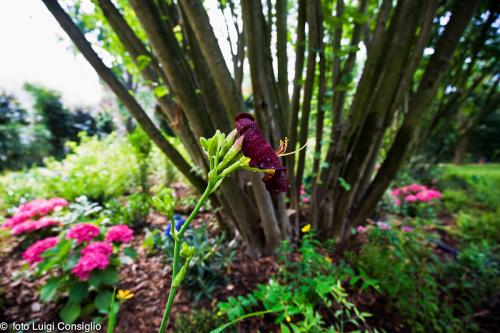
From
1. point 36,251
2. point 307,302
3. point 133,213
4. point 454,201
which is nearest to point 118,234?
point 36,251

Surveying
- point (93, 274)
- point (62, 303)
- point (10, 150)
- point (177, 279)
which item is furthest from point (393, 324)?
point (10, 150)

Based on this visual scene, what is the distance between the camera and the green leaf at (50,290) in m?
1.54

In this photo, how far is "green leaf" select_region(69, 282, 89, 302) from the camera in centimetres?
154

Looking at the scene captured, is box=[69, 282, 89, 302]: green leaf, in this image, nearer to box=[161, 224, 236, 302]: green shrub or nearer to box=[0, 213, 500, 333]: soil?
box=[0, 213, 500, 333]: soil

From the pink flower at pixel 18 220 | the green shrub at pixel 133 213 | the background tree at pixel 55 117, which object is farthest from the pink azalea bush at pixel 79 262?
the background tree at pixel 55 117

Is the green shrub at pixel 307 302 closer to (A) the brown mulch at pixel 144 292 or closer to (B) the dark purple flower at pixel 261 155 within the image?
(A) the brown mulch at pixel 144 292

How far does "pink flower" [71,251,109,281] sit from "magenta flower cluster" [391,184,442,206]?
10.9 feet

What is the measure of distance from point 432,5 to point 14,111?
46.2 ft

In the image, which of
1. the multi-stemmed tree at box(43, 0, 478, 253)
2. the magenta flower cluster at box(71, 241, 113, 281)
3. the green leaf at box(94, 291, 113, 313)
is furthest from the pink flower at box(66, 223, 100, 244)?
the multi-stemmed tree at box(43, 0, 478, 253)

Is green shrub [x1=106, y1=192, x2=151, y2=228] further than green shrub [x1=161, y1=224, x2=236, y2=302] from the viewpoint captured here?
Yes

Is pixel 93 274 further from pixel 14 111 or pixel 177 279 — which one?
pixel 14 111

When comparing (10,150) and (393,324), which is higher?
(10,150)

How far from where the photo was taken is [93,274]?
5.32 feet

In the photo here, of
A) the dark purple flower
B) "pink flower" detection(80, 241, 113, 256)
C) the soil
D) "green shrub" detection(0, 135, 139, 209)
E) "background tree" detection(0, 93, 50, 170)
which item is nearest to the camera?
the dark purple flower
